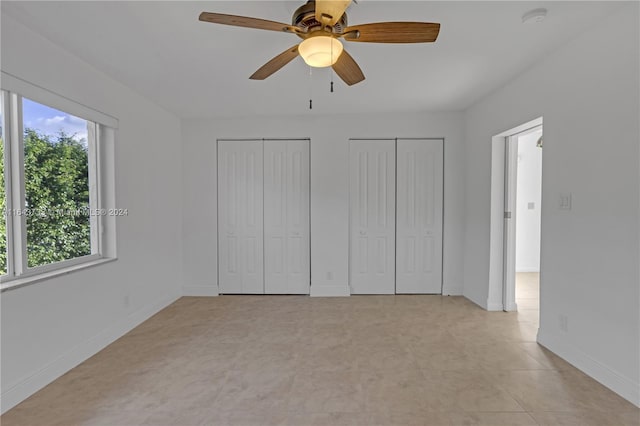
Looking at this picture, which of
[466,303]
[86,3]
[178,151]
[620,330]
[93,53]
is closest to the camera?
[86,3]

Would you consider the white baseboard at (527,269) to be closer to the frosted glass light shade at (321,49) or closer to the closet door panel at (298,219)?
the closet door panel at (298,219)

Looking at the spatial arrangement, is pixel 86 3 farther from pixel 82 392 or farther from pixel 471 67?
pixel 471 67

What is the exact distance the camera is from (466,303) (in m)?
3.96

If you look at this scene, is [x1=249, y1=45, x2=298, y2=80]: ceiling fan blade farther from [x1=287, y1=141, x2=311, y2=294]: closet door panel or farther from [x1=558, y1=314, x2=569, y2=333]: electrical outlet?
[x1=558, y1=314, x2=569, y2=333]: electrical outlet

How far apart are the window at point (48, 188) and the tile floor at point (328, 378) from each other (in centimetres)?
93

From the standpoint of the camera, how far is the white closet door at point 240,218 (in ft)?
14.4

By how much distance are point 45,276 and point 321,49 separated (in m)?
2.46

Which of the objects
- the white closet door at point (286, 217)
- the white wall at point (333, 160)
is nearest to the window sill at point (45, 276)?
the white wall at point (333, 160)

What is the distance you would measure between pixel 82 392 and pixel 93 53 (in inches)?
98.6

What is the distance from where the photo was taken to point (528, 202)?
18.5 feet

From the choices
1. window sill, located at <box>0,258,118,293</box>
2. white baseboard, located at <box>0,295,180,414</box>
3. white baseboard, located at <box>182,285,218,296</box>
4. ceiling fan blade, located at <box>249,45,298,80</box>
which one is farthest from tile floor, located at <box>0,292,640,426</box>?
ceiling fan blade, located at <box>249,45,298,80</box>

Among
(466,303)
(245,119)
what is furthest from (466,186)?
(245,119)

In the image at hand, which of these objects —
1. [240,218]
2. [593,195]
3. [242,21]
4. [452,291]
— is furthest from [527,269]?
[242,21]

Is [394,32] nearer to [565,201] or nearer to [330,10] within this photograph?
[330,10]
